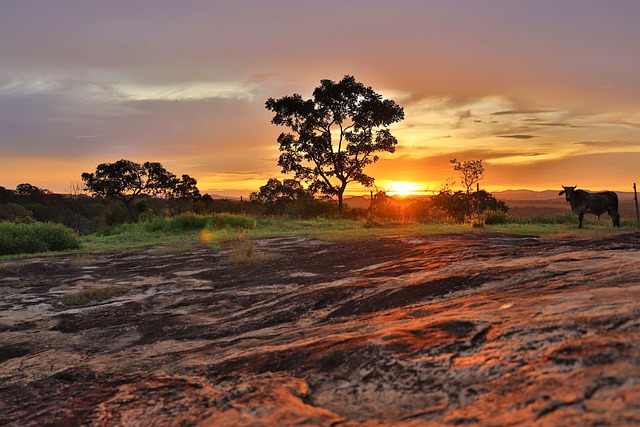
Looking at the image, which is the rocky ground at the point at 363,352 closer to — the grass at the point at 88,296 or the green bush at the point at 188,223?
the grass at the point at 88,296

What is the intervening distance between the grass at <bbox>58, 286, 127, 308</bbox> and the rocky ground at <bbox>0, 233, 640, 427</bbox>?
39cm

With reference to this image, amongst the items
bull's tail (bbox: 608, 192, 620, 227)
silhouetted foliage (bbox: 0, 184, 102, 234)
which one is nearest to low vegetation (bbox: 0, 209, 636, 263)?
bull's tail (bbox: 608, 192, 620, 227)

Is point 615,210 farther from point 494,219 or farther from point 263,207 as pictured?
point 263,207

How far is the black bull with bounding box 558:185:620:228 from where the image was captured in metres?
18.2

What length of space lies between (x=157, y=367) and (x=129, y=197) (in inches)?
1762

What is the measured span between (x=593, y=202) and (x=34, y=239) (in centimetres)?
1961

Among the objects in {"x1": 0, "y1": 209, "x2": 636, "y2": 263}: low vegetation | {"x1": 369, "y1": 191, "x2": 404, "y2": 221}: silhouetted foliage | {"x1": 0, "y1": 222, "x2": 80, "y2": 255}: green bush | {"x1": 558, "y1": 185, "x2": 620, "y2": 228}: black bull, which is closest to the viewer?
{"x1": 0, "y1": 209, "x2": 636, "y2": 263}: low vegetation

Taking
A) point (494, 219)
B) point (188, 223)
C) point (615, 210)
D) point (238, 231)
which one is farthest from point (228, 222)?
point (615, 210)

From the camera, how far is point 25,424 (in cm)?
278

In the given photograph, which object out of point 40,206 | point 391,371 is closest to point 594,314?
point 391,371

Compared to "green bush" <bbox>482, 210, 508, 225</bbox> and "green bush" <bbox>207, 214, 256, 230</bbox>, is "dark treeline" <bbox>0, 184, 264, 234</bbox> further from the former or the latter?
"green bush" <bbox>482, 210, 508, 225</bbox>

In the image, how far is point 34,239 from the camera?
16.1 metres

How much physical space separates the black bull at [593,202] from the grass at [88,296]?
649 inches

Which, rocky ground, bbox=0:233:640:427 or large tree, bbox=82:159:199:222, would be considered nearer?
rocky ground, bbox=0:233:640:427
